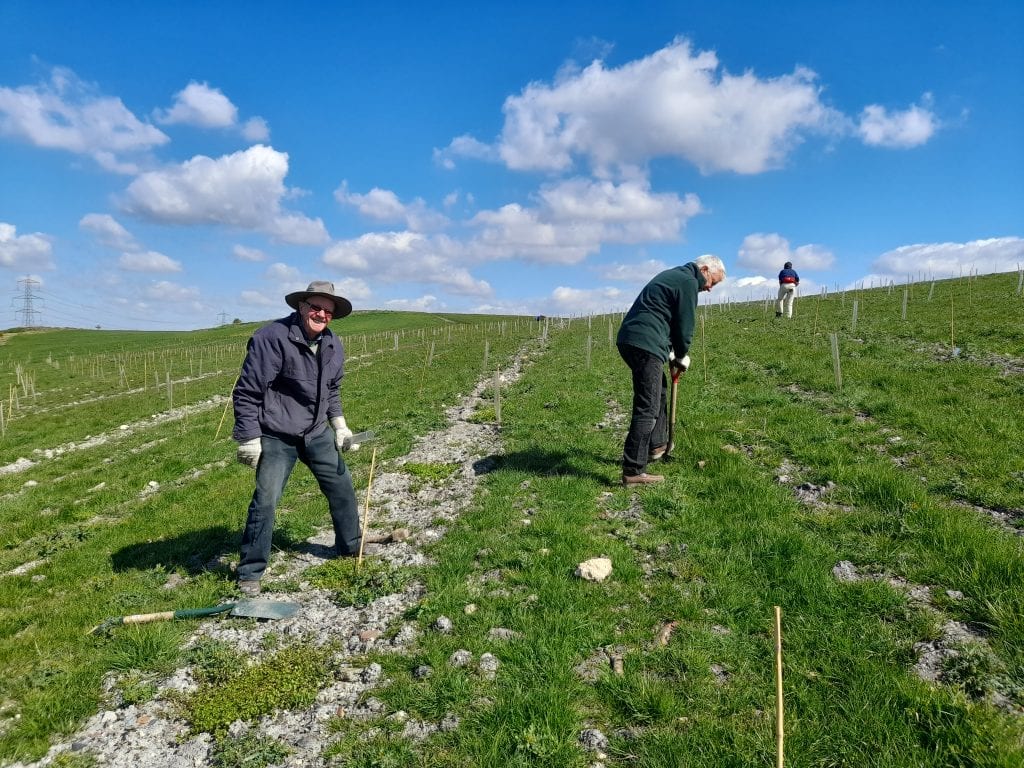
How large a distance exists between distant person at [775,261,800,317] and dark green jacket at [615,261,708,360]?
78.8ft

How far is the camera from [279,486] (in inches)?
234

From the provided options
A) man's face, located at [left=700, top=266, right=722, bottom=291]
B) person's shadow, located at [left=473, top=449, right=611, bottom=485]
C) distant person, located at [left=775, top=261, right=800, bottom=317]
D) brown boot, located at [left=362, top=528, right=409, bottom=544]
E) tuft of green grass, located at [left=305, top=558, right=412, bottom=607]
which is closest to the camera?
tuft of green grass, located at [left=305, top=558, right=412, bottom=607]

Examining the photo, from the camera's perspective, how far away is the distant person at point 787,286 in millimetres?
28406

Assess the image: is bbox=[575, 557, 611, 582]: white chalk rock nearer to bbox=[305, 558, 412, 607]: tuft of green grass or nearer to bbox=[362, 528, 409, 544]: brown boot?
bbox=[305, 558, 412, 607]: tuft of green grass

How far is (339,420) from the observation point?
659 cm

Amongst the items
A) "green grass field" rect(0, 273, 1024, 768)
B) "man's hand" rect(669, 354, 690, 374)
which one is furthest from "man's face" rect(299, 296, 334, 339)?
"man's hand" rect(669, 354, 690, 374)

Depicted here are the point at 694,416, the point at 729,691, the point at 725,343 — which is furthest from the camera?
the point at 725,343

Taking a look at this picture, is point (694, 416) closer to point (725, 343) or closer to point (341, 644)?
point (341, 644)

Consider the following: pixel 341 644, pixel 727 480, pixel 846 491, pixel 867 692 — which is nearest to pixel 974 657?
pixel 867 692

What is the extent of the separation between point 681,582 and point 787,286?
92.1ft

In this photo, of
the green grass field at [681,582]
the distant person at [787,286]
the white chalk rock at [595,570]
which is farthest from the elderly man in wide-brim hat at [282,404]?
the distant person at [787,286]

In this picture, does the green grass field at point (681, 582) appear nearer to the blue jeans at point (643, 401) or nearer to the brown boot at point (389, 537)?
the blue jeans at point (643, 401)

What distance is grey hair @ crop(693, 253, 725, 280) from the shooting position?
26.0 ft

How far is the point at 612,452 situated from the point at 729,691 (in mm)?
6053
